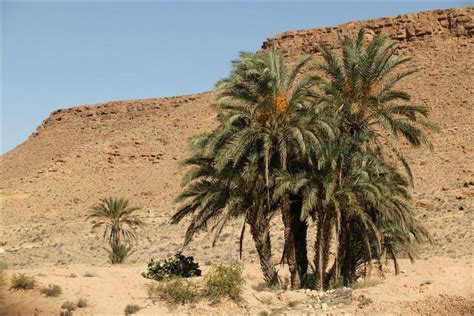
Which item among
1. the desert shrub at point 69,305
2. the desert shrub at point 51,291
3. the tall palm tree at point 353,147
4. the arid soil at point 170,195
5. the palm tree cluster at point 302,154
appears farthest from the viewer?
the tall palm tree at point 353,147

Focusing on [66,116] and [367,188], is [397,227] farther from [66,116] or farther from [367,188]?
[66,116]

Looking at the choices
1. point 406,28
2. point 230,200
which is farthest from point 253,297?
point 406,28

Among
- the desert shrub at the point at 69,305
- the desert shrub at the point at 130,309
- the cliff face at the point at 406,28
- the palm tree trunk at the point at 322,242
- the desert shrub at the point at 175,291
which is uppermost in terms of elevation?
the cliff face at the point at 406,28

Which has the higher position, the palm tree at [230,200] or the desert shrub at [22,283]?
the palm tree at [230,200]

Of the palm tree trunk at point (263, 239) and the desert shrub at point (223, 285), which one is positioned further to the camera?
the palm tree trunk at point (263, 239)

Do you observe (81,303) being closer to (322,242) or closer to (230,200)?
(230,200)

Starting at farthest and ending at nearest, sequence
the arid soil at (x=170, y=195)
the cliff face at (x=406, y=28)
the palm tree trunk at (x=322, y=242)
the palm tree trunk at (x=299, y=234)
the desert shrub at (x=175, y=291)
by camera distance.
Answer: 1. the cliff face at (x=406, y=28)
2. the palm tree trunk at (x=299, y=234)
3. the palm tree trunk at (x=322, y=242)
4. the arid soil at (x=170, y=195)
5. the desert shrub at (x=175, y=291)

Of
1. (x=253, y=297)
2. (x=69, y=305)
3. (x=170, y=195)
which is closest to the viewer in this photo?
(x=69, y=305)

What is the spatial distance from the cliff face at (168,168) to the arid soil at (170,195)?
0.13 m

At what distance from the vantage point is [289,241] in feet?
60.4

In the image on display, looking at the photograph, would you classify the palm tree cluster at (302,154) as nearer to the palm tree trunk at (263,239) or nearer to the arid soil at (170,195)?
the palm tree trunk at (263,239)

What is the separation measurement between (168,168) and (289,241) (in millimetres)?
40841

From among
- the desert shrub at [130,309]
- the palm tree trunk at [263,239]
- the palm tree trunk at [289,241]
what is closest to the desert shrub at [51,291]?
the desert shrub at [130,309]

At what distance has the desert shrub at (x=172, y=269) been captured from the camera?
1764 centimetres
